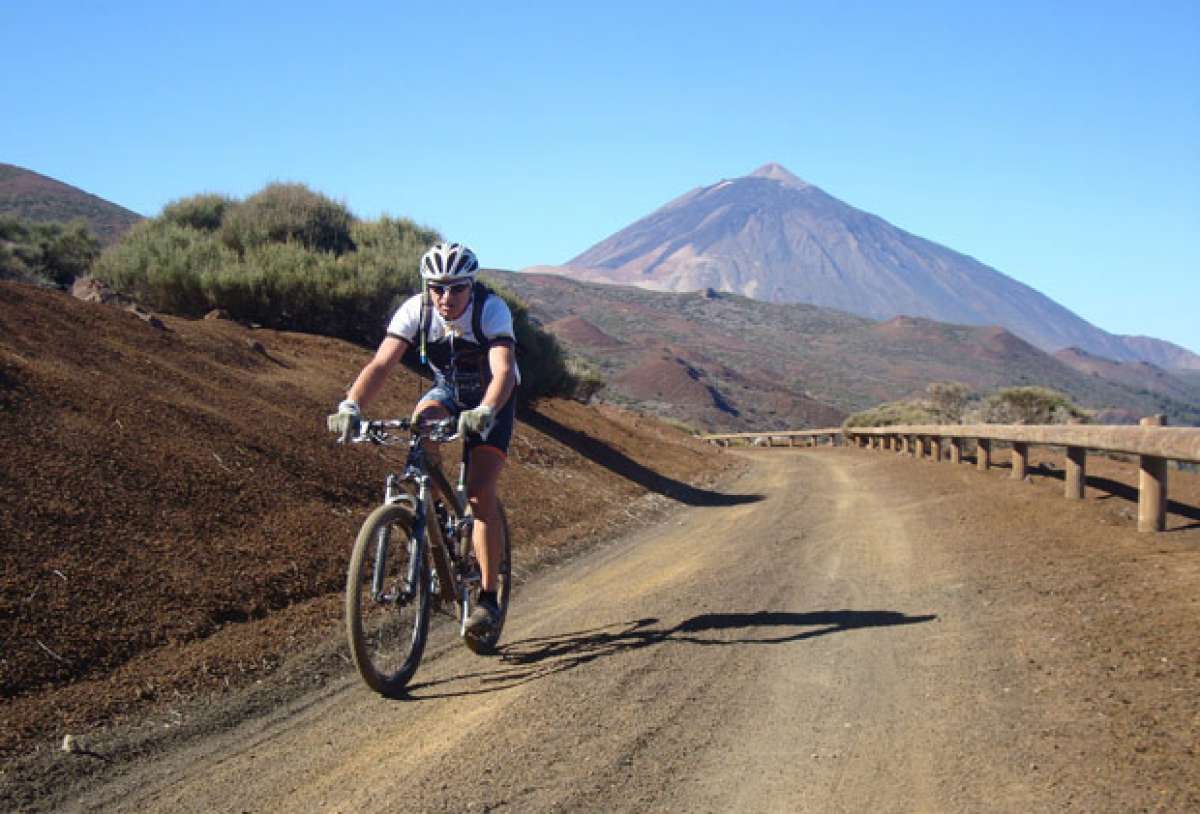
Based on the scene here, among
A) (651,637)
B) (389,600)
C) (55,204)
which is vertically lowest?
(651,637)

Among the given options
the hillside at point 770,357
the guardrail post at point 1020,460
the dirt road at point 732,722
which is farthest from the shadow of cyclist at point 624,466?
the hillside at point 770,357

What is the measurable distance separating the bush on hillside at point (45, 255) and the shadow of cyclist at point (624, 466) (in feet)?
30.4

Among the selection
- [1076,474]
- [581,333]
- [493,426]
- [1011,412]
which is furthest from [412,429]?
[581,333]

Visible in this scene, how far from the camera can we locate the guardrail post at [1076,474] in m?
11.2

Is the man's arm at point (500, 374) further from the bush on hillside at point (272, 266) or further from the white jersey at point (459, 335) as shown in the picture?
the bush on hillside at point (272, 266)

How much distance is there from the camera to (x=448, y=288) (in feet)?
18.4

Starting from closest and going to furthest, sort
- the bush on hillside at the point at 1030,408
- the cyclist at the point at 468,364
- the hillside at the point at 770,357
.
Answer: the cyclist at the point at 468,364 → the bush on hillside at the point at 1030,408 → the hillside at the point at 770,357

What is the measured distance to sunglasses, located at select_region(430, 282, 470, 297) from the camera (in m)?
5.61

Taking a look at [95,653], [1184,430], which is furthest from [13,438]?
[1184,430]

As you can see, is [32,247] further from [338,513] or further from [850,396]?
[850,396]

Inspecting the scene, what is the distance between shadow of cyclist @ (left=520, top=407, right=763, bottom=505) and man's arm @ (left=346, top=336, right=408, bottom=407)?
11.0 metres

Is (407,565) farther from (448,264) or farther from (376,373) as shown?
(448,264)

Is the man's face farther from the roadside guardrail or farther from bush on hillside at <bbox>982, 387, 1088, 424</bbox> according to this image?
bush on hillside at <bbox>982, 387, 1088, 424</bbox>

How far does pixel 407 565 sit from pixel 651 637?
5.37 ft
